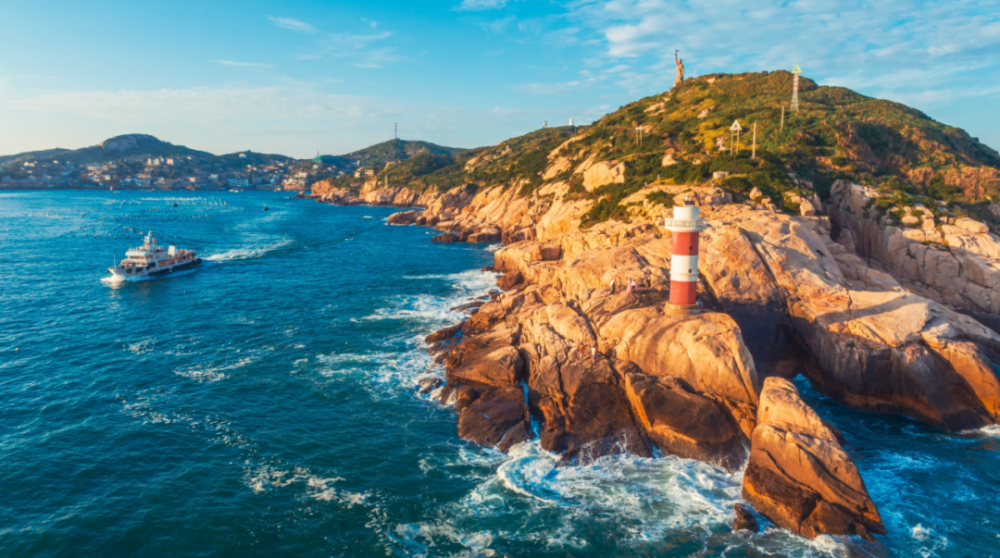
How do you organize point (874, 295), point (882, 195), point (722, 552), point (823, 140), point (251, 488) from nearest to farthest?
1. point (722, 552)
2. point (251, 488)
3. point (874, 295)
4. point (882, 195)
5. point (823, 140)

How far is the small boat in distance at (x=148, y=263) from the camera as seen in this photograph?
62.8m

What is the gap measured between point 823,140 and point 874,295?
36173mm

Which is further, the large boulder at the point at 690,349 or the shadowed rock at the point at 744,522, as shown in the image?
the large boulder at the point at 690,349

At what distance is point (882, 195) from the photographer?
49562 mm

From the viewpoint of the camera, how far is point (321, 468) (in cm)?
2534

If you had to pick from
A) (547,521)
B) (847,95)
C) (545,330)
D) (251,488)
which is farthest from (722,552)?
(847,95)

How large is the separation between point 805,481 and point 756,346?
14.2 meters

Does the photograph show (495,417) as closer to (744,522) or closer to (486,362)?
(486,362)

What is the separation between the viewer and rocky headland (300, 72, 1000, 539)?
79.2ft

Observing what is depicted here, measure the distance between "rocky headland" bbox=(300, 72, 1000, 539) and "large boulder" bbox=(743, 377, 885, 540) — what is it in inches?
2.4

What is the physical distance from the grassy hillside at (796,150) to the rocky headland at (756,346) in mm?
4348

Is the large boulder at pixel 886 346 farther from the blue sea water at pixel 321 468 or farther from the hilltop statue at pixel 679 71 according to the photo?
the hilltop statue at pixel 679 71

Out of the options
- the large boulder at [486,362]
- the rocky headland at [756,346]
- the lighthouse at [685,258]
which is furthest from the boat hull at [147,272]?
the lighthouse at [685,258]

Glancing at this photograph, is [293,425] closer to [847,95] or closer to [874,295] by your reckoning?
Answer: [874,295]
